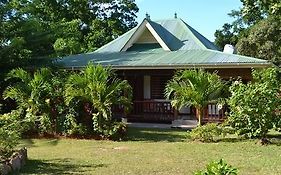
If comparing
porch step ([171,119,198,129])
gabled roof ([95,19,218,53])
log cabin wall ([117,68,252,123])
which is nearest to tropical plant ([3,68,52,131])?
log cabin wall ([117,68,252,123])

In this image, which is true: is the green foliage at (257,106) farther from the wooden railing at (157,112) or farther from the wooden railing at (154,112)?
the wooden railing at (154,112)

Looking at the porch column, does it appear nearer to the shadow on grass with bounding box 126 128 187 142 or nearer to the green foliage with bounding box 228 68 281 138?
the shadow on grass with bounding box 126 128 187 142

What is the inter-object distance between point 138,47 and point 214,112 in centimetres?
616

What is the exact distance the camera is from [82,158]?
444 inches

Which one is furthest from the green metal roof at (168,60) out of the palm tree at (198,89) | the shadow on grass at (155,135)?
the shadow on grass at (155,135)

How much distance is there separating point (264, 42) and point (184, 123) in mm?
19606

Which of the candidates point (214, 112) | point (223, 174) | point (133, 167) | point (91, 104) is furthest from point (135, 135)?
point (223, 174)

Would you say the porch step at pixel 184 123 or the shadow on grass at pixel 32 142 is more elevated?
the porch step at pixel 184 123

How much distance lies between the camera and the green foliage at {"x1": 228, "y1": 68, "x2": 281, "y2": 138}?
44.4 feet

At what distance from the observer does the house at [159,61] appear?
18250 mm

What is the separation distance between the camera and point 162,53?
2125 centimetres

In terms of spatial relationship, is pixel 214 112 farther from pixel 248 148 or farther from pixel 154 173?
pixel 154 173

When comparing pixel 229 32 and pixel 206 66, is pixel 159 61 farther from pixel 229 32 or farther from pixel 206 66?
pixel 229 32

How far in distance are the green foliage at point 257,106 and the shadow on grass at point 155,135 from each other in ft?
6.84
